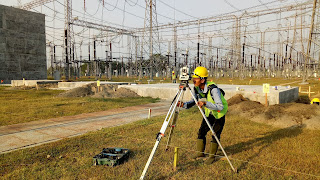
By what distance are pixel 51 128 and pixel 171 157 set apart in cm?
464

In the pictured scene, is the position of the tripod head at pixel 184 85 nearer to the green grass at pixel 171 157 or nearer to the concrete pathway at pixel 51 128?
the green grass at pixel 171 157

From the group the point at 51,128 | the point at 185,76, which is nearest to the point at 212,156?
the point at 185,76

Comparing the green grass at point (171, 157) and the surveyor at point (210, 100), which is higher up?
the surveyor at point (210, 100)

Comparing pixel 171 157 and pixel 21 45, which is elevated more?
pixel 21 45

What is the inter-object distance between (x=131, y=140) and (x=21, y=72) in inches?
1448

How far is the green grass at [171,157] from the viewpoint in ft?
12.9

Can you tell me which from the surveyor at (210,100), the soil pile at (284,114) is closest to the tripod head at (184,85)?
the surveyor at (210,100)

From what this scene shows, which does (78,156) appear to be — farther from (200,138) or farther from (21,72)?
(21,72)

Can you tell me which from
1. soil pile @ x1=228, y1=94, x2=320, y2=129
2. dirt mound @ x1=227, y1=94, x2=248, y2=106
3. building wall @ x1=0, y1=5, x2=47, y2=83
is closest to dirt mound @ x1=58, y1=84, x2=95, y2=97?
dirt mound @ x1=227, y1=94, x2=248, y2=106

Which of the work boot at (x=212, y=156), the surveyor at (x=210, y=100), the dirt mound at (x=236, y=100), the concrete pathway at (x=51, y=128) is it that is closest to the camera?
the surveyor at (x=210, y=100)

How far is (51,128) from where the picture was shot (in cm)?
734

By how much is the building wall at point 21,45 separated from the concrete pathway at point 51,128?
104 feet

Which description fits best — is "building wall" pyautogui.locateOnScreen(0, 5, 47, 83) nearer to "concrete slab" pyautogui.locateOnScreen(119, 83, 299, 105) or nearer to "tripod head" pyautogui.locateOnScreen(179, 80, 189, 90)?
"concrete slab" pyautogui.locateOnScreen(119, 83, 299, 105)

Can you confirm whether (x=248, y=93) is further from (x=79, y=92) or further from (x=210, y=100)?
(x=79, y=92)
